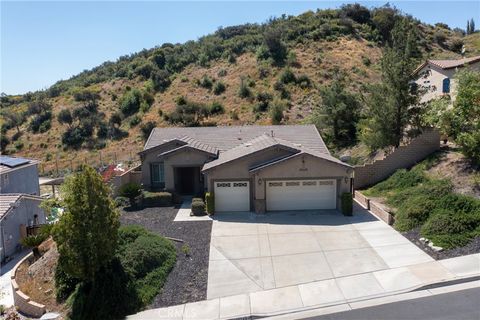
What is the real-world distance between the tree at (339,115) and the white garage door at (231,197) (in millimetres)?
14790

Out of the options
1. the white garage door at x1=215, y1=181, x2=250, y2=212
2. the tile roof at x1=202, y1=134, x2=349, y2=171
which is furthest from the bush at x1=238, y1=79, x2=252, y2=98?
the white garage door at x1=215, y1=181, x2=250, y2=212

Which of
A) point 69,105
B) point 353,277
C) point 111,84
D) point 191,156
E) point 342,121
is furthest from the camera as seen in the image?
point 111,84

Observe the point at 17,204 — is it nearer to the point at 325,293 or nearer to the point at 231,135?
the point at 231,135

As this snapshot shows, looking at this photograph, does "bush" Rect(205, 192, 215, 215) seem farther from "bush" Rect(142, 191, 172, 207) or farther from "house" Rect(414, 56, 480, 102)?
"house" Rect(414, 56, 480, 102)

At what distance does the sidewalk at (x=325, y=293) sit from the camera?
12.9m

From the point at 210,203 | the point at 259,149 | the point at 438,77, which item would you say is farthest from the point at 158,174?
the point at 438,77

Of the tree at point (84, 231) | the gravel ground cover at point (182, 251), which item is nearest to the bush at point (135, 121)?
the gravel ground cover at point (182, 251)

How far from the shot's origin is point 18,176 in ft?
94.0

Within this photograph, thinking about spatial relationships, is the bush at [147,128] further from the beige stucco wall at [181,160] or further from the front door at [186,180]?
the beige stucco wall at [181,160]

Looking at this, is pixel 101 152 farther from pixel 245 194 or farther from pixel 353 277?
pixel 353 277

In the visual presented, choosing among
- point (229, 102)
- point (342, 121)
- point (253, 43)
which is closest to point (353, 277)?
point (342, 121)

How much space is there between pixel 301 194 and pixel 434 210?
267 inches

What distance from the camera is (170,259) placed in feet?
53.7

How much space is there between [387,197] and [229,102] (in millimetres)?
36510
